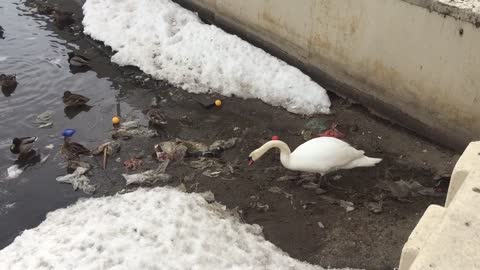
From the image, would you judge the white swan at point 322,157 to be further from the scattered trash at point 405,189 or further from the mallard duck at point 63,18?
the mallard duck at point 63,18

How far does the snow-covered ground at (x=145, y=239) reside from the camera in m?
5.30

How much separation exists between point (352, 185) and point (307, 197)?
740 mm

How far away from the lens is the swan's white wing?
6469mm

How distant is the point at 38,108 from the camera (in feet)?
29.1

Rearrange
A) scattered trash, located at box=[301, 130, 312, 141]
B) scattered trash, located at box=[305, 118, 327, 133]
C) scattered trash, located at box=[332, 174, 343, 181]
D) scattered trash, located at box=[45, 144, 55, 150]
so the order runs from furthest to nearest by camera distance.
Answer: scattered trash, located at box=[305, 118, 327, 133], scattered trash, located at box=[301, 130, 312, 141], scattered trash, located at box=[45, 144, 55, 150], scattered trash, located at box=[332, 174, 343, 181]

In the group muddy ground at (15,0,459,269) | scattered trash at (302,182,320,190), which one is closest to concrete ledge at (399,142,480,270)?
muddy ground at (15,0,459,269)

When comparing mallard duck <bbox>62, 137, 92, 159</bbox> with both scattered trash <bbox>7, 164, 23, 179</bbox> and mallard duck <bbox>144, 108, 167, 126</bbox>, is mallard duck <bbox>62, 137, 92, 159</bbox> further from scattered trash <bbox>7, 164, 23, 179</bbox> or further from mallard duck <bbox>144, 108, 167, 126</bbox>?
mallard duck <bbox>144, 108, 167, 126</bbox>

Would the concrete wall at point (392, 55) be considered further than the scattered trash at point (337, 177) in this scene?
No

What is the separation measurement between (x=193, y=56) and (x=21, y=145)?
4097mm

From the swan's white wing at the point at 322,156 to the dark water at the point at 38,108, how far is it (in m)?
3.25

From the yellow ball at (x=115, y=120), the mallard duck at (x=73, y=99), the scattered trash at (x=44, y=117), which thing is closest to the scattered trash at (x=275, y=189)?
the yellow ball at (x=115, y=120)

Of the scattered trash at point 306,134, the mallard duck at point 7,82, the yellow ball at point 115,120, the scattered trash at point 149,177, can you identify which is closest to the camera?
the scattered trash at point 149,177

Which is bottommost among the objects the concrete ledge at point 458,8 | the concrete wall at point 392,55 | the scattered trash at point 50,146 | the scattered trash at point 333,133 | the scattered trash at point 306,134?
the scattered trash at point 50,146

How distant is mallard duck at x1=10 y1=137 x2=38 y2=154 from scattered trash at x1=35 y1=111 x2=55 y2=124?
0.95 m
